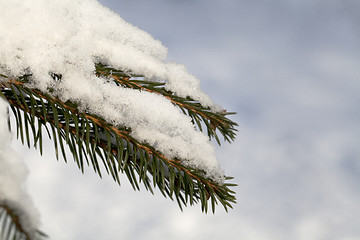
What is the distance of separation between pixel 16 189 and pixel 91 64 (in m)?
0.59

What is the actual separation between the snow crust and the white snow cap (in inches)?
14.9

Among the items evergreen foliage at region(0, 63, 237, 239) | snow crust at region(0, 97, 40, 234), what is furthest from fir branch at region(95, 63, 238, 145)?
snow crust at region(0, 97, 40, 234)

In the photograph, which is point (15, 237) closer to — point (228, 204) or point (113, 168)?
point (113, 168)

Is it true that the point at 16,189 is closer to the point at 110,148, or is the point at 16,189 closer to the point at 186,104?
the point at 110,148

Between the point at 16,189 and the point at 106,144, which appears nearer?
the point at 16,189

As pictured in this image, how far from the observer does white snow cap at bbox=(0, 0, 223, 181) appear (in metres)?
1.05

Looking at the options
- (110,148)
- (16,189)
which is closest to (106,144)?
(110,148)

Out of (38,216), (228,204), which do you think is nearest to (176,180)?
(228,204)

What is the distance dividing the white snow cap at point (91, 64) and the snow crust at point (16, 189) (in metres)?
0.38

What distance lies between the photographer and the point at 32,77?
3.37 ft

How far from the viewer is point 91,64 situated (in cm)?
113

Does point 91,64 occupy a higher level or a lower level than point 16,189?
higher

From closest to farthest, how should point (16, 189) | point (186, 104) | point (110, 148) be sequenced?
point (16, 189), point (110, 148), point (186, 104)

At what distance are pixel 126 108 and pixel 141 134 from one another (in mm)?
86
